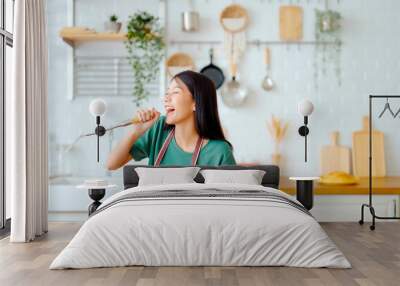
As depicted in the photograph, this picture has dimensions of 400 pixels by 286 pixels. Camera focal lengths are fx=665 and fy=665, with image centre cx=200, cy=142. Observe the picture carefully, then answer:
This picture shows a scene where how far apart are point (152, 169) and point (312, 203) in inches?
68.5

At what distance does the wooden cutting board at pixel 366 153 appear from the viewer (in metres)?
7.67

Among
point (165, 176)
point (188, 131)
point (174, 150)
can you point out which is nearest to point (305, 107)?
point (188, 131)

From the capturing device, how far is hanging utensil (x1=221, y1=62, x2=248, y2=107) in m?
7.75

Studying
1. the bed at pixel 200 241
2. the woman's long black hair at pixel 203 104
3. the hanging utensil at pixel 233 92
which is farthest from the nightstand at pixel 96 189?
the hanging utensil at pixel 233 92

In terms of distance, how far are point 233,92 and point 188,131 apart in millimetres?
1512

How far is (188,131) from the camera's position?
642cm

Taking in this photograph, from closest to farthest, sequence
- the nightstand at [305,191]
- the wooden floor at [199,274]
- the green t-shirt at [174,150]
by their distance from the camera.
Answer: the wooden floor at [199,274] → the green t-shirt at [174,150] → the nightstand at [305,191]

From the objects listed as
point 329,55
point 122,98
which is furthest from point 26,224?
point 329,55

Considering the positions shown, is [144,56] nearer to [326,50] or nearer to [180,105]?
[180,105]

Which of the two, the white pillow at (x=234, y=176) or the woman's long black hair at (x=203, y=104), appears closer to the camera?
the white pillow at (x=234, y=176)

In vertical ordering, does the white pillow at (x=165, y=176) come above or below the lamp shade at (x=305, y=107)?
below

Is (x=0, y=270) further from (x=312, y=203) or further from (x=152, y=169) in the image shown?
(x=312, y=203)

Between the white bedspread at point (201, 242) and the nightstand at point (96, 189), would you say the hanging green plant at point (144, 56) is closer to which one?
the nightstand at point (96, 189)

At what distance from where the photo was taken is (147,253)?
447 centimetres
